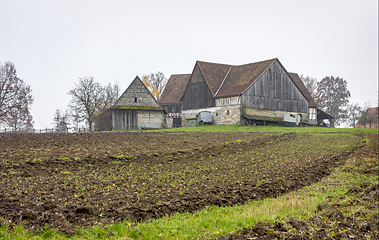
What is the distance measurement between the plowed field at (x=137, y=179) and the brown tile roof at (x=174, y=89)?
38.8m

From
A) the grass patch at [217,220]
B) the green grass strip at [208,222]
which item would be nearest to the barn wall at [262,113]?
the grass patch at [217,220]

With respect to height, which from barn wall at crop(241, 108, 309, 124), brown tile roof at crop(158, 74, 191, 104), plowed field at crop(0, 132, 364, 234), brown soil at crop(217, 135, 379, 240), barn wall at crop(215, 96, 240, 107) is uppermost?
brown tile roof at crop(158, 74, 191, 104)

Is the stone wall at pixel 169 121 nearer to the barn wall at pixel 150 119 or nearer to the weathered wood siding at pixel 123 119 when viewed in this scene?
the barn wall at pixel 150 119

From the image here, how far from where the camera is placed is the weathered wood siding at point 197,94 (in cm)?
5324

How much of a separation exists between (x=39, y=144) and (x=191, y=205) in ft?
53.7

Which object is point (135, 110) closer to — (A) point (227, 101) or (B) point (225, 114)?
(B) point (225, 114)

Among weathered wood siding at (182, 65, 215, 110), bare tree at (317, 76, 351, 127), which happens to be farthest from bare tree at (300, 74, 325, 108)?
weathered wood siding at (182, 65, 215, 110)

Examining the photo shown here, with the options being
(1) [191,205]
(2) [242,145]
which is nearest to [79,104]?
(2) [242,145]

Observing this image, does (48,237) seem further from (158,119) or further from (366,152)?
(158,119)

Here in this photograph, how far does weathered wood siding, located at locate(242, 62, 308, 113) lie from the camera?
49.8 meters

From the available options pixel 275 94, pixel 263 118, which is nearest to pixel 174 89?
pixel 275 94

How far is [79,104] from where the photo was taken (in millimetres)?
56844

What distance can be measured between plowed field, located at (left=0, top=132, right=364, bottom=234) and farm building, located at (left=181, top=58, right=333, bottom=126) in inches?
1003

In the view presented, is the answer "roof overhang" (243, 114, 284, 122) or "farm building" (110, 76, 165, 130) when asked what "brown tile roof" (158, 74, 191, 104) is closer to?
"farm building" (110, 76, 165, 130)
